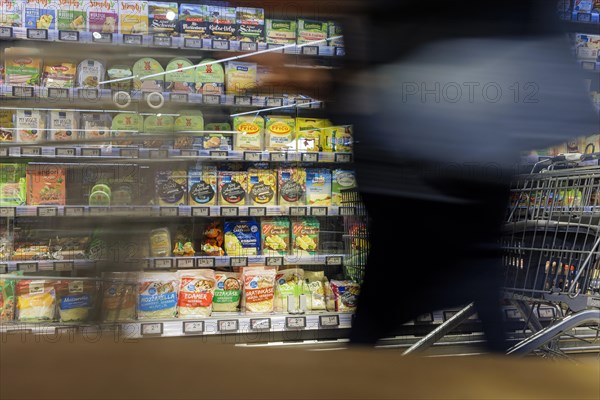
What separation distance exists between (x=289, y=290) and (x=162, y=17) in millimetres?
1544

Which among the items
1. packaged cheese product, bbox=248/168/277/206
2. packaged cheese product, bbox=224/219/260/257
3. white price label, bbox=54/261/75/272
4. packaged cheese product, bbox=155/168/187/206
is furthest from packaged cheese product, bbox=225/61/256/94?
packaged cheese product, bbox=155/168/187/206

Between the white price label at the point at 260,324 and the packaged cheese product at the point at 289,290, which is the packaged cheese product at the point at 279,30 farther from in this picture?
the white price label at the point at 260,324

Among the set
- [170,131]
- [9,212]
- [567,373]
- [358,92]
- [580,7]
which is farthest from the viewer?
[580,7]

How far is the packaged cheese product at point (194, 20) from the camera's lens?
8.24 ft

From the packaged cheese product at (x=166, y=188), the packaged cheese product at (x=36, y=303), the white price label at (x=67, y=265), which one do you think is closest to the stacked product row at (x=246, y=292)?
the packaged cheese product at (x=36, y=303)

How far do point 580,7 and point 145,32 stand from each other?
2.40m

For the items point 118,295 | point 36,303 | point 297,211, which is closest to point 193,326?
point 297,211

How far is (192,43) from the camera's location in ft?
7.77

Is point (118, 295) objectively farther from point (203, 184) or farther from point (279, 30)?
point (279, 30)

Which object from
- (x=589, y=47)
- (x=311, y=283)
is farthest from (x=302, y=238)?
(x=589, y=47)

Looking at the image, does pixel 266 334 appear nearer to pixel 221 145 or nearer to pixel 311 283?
pixel 311 283

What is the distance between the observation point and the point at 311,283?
2.66m

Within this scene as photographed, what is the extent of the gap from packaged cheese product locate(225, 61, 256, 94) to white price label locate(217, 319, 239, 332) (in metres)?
1.15

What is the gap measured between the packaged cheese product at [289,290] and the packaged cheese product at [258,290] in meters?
0.04
